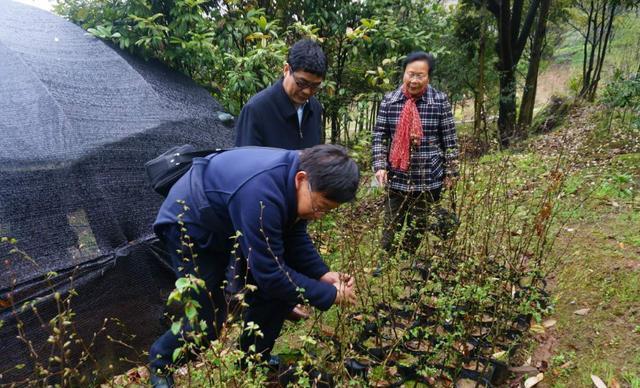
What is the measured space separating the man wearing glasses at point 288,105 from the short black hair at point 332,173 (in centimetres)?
104

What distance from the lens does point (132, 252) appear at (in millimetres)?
3242

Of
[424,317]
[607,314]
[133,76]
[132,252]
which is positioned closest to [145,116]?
[133,76]

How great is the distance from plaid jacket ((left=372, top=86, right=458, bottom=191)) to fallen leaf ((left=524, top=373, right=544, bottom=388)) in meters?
1.38

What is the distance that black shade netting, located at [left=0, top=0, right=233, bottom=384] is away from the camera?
9.06 feet

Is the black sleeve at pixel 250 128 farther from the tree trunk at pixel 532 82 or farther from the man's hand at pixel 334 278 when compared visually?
the tree trunk at pixel 532 82

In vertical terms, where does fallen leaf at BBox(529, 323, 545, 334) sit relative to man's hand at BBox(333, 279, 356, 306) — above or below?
below

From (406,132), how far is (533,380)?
175 cm

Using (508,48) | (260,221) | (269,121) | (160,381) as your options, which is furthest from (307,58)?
(508,48)

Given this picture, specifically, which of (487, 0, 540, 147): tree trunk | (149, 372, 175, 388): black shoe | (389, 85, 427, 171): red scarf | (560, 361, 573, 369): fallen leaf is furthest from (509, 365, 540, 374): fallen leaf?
(487, 0, 540, 147): tree trunk

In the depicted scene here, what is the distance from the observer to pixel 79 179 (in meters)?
3.07

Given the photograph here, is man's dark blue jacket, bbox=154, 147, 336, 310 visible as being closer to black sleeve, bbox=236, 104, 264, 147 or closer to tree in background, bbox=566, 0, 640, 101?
black sleeve, bbox=236, 104, 264, 147

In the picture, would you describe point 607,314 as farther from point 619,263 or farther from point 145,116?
point 145,116

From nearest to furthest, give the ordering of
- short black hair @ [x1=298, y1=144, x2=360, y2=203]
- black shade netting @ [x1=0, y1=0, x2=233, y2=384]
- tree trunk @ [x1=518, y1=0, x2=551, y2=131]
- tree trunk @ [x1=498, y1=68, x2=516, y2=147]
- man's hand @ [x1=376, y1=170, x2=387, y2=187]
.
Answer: short black hair @ [x1=298, y1=144, x2=360, y2=203] < black shade netting @ [x1=0, y1=0, x2=233, y2=384] < man's hand @ [x1=376, y1=170, x2=387, y2=187] < tree trunk @ [x1=498, y1=68, x2=516, y2=147] < tree trunk @ [x1=518, y1=0, x2=551, y2=131]

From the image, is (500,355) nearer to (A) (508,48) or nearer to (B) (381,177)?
(B) (381,177)
